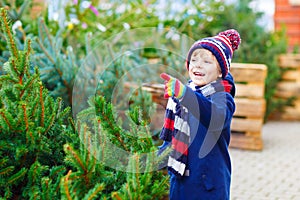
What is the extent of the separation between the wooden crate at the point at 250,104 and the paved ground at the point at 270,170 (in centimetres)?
18

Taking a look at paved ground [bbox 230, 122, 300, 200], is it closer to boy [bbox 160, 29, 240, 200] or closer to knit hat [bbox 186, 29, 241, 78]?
boy [bbox 160, 29, 240, 200]

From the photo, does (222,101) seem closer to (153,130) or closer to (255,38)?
(153,130)

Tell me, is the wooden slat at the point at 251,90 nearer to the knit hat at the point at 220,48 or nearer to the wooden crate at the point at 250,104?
the wooden crate at the point at 250,104

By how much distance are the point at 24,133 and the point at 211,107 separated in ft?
3.16

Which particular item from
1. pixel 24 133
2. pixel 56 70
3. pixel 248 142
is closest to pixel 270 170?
pixel 248 142

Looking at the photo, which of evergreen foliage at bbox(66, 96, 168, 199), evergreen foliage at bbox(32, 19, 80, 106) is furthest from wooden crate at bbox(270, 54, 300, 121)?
evergreen foliage at bbox(66, 96, 168, 199)

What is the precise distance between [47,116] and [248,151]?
387cm

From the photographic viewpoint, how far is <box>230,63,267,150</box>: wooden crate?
6078mm

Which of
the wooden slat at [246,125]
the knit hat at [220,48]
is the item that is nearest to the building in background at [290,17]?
the wooden slat at [246,125]

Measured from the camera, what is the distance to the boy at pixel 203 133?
250 cm

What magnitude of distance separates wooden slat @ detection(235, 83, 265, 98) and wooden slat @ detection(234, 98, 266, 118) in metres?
0.06

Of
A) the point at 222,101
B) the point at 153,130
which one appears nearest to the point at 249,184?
the point at 153,130

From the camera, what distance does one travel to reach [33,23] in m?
4.79

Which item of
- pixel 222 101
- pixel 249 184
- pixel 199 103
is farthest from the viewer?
pixel 249 184
